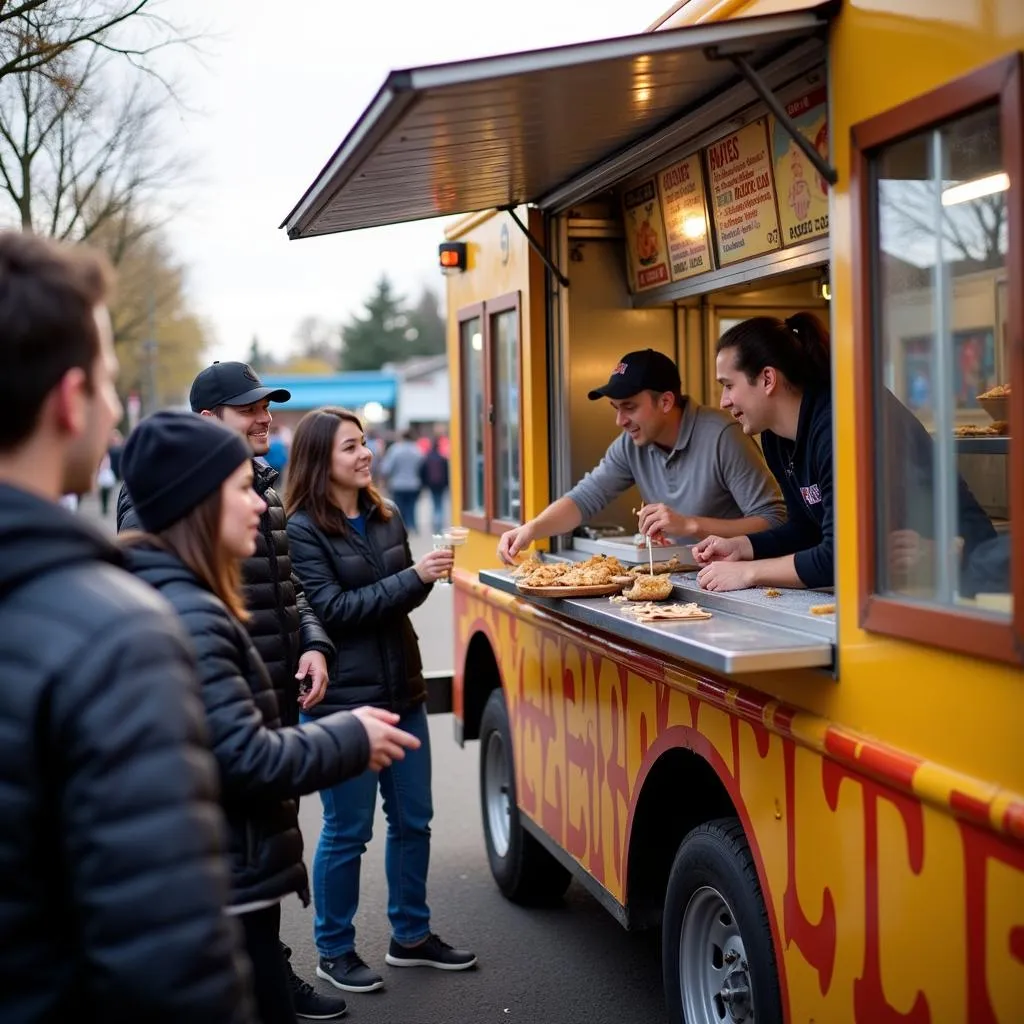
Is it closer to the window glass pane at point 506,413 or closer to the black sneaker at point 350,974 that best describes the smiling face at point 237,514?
the black sneaker at point 350,974

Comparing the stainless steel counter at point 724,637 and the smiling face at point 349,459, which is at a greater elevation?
the smiling face at point 349,459

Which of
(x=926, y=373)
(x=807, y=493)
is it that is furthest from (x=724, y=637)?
(x=807, y=493)

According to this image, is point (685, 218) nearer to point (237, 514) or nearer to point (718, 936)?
point (718, 936)

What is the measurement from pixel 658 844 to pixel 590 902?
5.84 feet

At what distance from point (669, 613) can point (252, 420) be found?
5.71 ft

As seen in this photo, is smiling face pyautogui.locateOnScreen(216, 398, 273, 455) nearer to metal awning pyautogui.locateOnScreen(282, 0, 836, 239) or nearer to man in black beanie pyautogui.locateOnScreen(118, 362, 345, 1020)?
man in black beanie pyautogui.locateOnScreen(118, 362, 345, 1020)

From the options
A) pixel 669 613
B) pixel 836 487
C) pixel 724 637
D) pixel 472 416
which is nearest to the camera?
pixel 836 487

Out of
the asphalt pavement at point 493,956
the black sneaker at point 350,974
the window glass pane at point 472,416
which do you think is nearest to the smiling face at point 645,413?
the window glass pane at point 472,416

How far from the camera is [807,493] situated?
3.91 meters

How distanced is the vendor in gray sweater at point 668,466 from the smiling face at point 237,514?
98.9 inches

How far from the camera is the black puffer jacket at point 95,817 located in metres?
1.56

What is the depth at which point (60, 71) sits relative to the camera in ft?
19.8

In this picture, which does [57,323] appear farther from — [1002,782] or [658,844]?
[658,844]

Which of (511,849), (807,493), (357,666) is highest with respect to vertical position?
(807,493)
